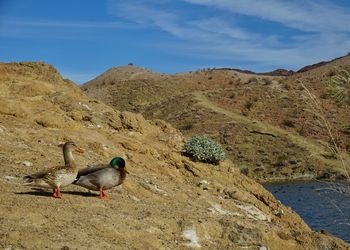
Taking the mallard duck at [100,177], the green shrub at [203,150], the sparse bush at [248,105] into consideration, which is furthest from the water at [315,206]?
the sparse bush at [248,105]

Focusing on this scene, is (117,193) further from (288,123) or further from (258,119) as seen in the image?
(258,119)

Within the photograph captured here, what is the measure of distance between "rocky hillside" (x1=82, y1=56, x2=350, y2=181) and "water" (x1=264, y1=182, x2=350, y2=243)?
448 cm

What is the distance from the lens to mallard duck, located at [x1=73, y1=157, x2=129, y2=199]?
11.6 m

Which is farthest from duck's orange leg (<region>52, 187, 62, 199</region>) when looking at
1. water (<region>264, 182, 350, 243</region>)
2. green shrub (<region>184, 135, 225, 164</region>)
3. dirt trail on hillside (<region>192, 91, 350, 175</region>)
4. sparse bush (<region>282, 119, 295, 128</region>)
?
sparse bush (<region>282, 119, 295, 128</region>)

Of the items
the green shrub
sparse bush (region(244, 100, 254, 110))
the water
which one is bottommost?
the water

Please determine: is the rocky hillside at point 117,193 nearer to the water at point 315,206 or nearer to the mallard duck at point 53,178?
the mallard duck at point 53,178

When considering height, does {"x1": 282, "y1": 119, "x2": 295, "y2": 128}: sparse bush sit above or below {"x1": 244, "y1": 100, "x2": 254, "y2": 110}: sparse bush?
below

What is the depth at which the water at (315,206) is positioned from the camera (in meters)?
23.5

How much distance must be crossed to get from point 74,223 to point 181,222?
109 inches

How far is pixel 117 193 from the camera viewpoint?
43.8 ft

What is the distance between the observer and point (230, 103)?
70.6m

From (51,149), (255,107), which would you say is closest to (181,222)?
(51,149)

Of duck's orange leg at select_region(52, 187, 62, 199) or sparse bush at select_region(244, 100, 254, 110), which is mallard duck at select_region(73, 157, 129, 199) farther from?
sparse bush at select_region(244, 100, 254, 110)

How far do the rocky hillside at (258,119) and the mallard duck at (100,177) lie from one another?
108 ft
